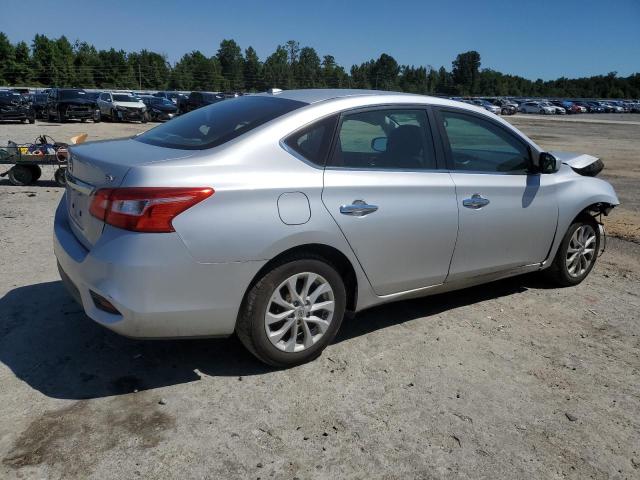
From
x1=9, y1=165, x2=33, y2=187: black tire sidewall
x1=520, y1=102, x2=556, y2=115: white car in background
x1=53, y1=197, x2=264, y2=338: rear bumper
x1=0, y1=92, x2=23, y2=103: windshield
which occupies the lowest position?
x1=520, y1=102, x2=556, y2=115: white car in background

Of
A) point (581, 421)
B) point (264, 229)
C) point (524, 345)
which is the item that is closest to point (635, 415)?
point (581, 421)

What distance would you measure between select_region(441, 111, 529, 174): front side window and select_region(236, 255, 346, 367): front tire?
1426 mm

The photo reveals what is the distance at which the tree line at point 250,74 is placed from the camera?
90500mm

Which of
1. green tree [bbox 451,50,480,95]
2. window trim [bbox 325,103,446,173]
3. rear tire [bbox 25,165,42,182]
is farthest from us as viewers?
green tree [bbox 451,50,480,95]

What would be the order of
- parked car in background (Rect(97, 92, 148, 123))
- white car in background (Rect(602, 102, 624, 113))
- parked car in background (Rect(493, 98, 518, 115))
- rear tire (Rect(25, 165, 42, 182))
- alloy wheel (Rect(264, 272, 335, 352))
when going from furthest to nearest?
white car in background (Rect(602, 102, 624, 113)) < parked car in background (Rect(493, 98, 518, 115)) < parked car in background (Rect(97, 92, 148, 123)) < rear tire (Rect(25, 165, 42, 182)) < alloy wheel (Rect(264, 272, 335, 352))

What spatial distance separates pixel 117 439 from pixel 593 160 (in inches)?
189

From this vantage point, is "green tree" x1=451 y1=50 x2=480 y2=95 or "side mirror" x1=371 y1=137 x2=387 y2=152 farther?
"green tree" x1=451 y1=50 x2=480 y2=95

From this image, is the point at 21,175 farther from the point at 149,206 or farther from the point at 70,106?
the point at 70,106

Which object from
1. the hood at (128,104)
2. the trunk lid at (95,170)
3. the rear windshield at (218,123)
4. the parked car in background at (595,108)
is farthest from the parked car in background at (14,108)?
the parked car in background at (595,108)

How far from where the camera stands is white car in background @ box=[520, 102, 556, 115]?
73.4 metres

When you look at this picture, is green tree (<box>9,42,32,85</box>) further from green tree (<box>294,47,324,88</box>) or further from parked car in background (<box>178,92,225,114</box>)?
parked car in background (<box>178,92,225,114</box>)

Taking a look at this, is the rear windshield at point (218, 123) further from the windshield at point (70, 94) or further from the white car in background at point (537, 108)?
the white car in background at point (537, 108)

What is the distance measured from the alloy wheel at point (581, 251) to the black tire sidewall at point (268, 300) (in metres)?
2.60

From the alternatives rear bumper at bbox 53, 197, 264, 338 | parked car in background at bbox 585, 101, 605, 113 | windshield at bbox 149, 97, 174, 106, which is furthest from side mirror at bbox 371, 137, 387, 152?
parked car in background at bbox 585, 101, 605, 113
